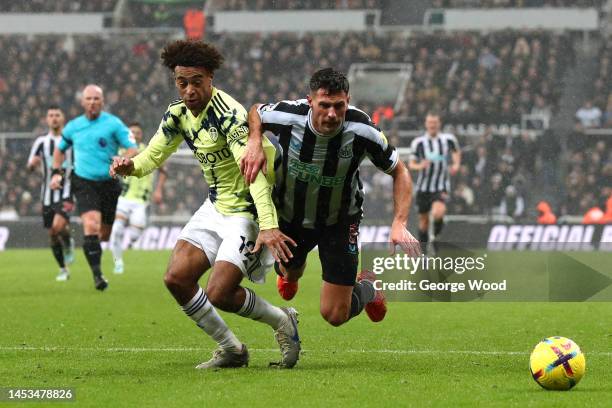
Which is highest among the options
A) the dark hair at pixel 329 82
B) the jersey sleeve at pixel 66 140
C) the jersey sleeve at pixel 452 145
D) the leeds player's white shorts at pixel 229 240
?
the dark hair at pixel 329 82

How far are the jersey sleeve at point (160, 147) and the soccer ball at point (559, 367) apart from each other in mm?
2820

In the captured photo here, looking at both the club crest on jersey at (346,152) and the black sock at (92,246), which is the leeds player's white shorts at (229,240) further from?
the black sock at (92,246)

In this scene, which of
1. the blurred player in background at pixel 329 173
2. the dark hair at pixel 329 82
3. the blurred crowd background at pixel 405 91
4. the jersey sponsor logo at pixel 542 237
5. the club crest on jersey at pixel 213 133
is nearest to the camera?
the dark hair at pixel 329 82

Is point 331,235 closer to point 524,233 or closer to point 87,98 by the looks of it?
point 87,98

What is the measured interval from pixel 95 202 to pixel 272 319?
664 centimetres

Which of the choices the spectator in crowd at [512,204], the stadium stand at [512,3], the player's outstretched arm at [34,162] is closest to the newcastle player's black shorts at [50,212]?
the player's outstretched arm at [34,162]

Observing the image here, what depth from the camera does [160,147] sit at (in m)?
7.68

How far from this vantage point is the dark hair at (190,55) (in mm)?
7352

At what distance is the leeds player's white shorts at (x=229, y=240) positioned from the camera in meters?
7.34

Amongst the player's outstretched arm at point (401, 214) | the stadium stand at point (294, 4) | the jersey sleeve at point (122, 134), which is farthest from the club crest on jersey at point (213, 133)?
the stadium stand at point (294, 4)

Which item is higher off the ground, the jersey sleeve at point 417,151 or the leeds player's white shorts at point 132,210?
the jersey sleeve at point 417,151

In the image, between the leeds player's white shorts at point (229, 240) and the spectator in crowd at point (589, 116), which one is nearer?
the leeds player's white shorts at point (229, 240)

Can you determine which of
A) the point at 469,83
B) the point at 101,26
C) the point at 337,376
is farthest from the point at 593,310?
the point at 101,26

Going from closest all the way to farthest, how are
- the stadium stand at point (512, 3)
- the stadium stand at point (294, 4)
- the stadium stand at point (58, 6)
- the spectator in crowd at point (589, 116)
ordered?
the spectator in crowd at point (589, 116) < the stadium stand at point (512, 3) < the stadium stand at point (294, 4) < the stadium stand at point (58, 6)
